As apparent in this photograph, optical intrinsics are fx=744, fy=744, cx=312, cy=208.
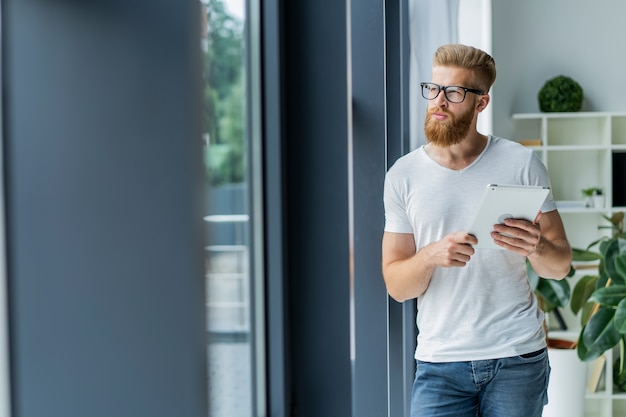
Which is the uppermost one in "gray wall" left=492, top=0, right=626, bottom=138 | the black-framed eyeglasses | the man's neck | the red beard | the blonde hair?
"gray wall" left=492, top=0, right=626, bottom=138

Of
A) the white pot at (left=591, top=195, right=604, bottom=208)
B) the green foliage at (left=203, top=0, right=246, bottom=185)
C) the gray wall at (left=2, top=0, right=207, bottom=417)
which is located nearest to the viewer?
the gray wall at (left=2, top=0, right=207, bottom=417)

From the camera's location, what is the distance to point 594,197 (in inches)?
187

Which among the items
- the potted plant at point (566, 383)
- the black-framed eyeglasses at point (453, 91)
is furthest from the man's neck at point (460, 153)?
the potted plant at point (566, 383)

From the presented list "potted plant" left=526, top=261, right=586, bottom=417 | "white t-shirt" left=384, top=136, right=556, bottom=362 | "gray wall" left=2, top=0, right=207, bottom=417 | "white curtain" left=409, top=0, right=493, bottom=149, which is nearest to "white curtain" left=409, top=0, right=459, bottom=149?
"white curtain" left=409, top=0, right=493, bottom=149

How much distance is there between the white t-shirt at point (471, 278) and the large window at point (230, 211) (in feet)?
2.82

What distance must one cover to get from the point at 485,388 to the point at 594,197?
128 inches

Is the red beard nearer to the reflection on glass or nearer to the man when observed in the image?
the man

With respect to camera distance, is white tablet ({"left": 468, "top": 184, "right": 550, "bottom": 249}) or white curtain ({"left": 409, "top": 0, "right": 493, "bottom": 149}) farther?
white curtain ({"left": 409, "top": 0, "right": 493, "bottom": 149})

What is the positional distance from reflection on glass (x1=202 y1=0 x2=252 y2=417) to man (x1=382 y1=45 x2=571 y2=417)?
806 millimetres

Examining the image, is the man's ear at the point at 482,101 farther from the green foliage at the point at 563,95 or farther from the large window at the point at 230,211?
the green foliage at the point at 563,95

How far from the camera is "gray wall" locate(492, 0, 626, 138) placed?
194 inches

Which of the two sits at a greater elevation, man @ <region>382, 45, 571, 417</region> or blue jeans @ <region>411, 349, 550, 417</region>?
man @ <region>382, 45, 571, 417</region>

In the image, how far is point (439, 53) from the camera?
1.93m

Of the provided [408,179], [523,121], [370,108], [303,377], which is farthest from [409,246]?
[523,121]
